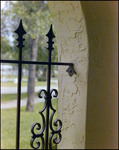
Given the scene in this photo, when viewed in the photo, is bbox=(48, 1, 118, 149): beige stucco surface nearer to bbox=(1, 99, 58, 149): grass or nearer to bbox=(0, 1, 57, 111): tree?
bbox=(1, 99, 58, 149): grass

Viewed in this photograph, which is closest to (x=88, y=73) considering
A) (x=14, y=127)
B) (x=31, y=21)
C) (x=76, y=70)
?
(x=76, y=70)

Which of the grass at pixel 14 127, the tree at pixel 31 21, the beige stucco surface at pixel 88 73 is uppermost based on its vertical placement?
the tree at pixel 31 21

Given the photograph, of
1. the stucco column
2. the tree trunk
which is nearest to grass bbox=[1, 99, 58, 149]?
the tree trunk

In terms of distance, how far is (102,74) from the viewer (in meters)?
0.74

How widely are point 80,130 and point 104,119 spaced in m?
0.12

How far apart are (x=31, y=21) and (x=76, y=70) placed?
2667mm

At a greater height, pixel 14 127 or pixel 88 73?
pixel 88 73

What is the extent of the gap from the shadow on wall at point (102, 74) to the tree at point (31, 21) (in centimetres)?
226

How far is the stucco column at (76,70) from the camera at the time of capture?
2.31 ft

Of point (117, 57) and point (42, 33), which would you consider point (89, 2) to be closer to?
point (117, 57)

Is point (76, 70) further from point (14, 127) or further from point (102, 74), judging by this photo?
point (14, 127)

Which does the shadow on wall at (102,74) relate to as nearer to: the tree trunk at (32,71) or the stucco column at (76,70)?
the stucco column at (76,70)

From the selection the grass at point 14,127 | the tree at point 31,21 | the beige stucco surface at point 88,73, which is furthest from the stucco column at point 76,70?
the tree at point 31,21

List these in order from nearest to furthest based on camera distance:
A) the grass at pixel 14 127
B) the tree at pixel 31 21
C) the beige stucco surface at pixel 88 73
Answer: the beige stucco surface at pixel 88 73 → the grass at pixel 14 127 → the tree at pixel 31 21
